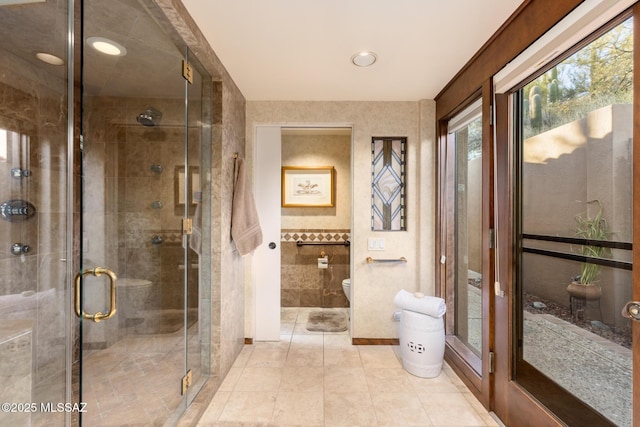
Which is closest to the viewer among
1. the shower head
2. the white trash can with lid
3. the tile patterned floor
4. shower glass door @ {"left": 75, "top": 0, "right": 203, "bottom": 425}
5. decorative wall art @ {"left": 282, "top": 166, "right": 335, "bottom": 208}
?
shower glass door @ {"left": 75, "top": 0, "right": 203, "bottom": 425}

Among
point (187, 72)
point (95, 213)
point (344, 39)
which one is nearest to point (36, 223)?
point (95, 213)

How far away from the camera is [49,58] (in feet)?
3.88

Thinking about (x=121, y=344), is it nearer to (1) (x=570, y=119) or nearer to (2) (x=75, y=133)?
(2) (x=75, y=133)

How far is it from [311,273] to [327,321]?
2.38 ft

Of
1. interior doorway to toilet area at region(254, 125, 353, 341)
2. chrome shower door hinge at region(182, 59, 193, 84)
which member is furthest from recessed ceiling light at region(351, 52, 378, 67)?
interior doorway to toilet area at region(254, 125, 353, 341)

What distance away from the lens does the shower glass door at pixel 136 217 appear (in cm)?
136

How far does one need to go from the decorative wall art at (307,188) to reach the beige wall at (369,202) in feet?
3.74

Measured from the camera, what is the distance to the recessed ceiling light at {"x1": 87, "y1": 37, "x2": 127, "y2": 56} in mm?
1261

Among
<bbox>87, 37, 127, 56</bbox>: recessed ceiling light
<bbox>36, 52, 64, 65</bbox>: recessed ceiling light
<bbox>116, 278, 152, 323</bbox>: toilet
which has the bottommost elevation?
<bbox>116, 278, 152, 323</bbox>: toilet

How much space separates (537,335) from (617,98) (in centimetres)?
123

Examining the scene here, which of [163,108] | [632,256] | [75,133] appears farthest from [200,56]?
[632,256]

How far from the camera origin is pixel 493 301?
6.25ft

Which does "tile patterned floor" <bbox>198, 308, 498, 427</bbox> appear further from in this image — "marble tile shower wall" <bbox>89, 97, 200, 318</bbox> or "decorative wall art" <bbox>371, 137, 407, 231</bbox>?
"decorative wall art" <bbox>371, 137, 407, 231</bbox>

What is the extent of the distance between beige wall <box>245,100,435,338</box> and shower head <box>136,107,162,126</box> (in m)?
1.29
